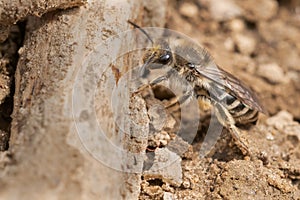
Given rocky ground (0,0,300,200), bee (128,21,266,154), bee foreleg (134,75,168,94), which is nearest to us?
rocky ground (0,0,300,200)

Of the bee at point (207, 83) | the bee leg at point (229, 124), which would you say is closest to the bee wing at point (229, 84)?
the bee at point (207, 83)

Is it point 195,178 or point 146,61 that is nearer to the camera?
point 195,178

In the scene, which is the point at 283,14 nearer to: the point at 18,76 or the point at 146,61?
the point at 146,61

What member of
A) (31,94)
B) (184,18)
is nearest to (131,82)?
(31,94)

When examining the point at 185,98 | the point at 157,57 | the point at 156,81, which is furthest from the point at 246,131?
the point at 157,57

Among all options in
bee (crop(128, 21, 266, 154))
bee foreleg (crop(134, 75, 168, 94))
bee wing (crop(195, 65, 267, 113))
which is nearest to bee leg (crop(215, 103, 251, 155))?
bee (crop(128, 21, 266, 154))

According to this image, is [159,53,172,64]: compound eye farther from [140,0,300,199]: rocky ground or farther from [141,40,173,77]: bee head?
[140,0,300,199]: rocky ground

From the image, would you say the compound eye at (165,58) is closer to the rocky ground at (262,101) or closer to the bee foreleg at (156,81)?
the bee foreleg at (156,81)

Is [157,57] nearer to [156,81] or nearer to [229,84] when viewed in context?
[156,81]
